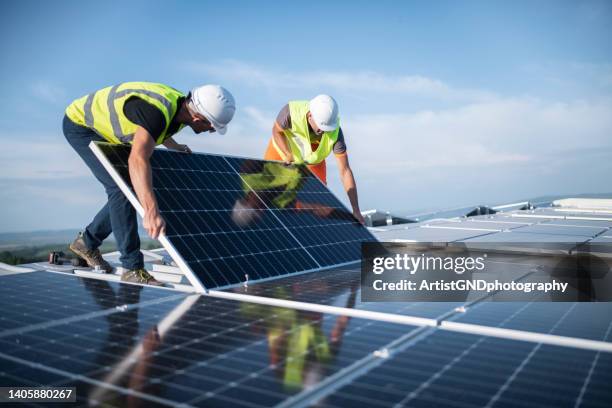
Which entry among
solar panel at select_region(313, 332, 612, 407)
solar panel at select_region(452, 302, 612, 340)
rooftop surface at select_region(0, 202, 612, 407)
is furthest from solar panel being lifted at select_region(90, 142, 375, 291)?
solar panel at select_region(313, 332, 612, 407)

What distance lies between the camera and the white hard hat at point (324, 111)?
7.90 m

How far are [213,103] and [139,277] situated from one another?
185 cm

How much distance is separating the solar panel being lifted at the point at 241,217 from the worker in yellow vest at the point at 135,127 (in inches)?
9.6

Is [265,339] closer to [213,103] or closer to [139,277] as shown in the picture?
[139,277]

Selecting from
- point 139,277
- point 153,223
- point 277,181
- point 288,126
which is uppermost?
point 288,126

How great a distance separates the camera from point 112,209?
18.8 ft

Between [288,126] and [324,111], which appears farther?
[288,126]

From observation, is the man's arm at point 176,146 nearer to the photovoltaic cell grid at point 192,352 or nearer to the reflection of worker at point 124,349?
the reflection of worker at point 124,349

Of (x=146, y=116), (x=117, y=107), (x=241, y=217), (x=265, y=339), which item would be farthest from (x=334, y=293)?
(x=117, y=107)

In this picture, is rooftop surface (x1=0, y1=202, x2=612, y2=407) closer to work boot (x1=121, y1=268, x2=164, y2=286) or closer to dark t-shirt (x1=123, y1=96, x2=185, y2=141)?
work boot (x1=121, y1=268, x2=164, y2=286)

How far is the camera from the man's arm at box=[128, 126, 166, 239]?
5043mm

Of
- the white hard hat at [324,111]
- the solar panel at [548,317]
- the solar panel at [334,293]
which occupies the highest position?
the white hard hat at [324,111]

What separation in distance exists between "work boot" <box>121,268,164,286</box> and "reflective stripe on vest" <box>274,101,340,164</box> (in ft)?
11.7

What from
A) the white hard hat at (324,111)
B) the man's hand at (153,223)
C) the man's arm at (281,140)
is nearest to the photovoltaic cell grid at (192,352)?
the man's hand at (153,223)
